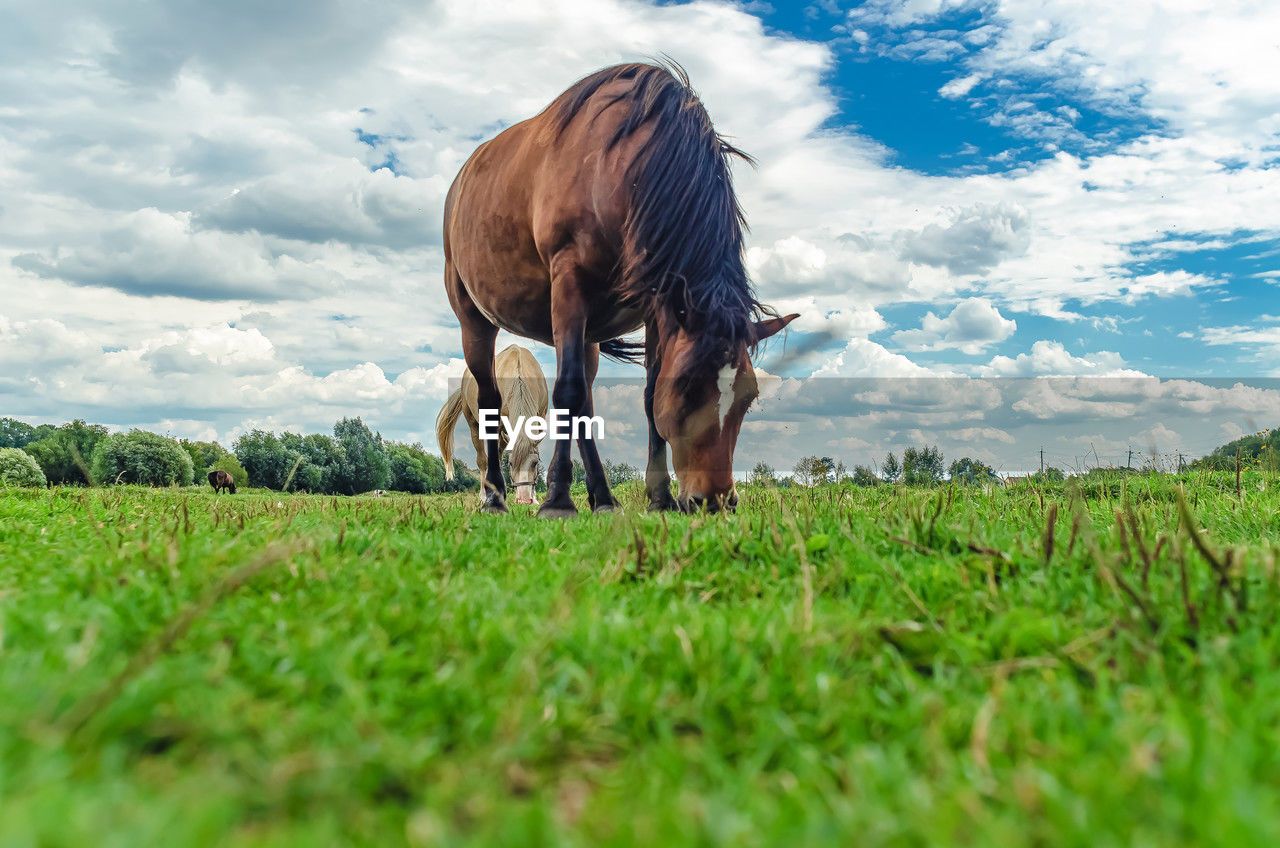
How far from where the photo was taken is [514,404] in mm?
13898

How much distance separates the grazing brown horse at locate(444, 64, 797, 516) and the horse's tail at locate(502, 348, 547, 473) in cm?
629

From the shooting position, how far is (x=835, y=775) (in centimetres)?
143

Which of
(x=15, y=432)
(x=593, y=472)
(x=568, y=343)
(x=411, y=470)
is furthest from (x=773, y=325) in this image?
(x=15, y=432)

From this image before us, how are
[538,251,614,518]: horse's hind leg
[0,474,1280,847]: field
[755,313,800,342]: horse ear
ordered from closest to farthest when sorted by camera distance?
[0,474,1280,847]: field
[755,313,800,342]: horse ear
[538,251,614,518]: horse's hind leg

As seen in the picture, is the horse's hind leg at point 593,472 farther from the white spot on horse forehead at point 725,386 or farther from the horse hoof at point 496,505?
the horse hoof at point 496,505

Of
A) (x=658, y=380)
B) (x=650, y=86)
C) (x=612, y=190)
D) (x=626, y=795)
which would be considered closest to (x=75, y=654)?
(x=626, y=795)

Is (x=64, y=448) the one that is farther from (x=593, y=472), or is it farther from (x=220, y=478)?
(x=593, y=472)

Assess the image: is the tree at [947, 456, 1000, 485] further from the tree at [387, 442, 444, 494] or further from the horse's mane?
the tree at [387, 442, 444, 494]

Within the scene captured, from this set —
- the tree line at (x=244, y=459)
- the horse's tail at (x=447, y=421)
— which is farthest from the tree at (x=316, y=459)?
the horse's tail at (x=447, y=421)

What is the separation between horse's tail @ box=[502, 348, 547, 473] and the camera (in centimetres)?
1391

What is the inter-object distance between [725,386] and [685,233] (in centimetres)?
111

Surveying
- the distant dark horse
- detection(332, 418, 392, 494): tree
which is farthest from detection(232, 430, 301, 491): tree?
the distant dark horse

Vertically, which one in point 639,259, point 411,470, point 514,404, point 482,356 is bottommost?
point 411,470

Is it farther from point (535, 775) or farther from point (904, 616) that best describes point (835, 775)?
point (904, 616)
